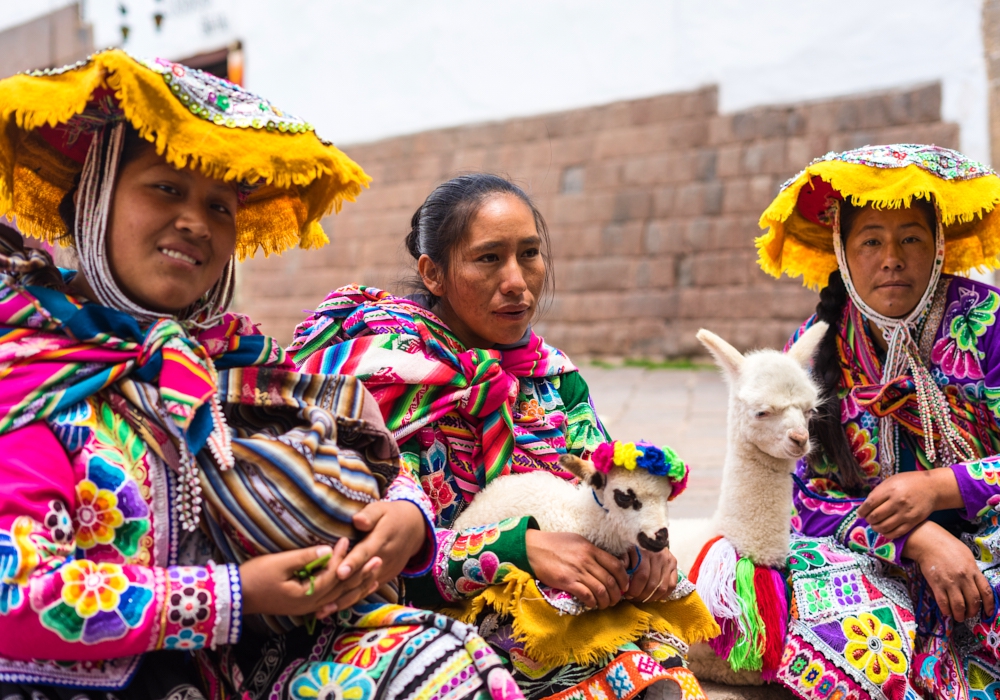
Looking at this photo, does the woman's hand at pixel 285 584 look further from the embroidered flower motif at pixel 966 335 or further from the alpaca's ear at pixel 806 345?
the embroidered flower motif at pixel 966 335

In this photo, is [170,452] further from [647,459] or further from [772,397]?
[772,397]

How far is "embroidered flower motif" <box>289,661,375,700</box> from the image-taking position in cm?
170

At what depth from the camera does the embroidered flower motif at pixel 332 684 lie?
5.57ft

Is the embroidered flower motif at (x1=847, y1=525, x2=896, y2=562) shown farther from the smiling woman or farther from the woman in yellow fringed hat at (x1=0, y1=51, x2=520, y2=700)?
the woman in yellow fringed hat at (x1=0, y1=51, x2=520, y2=700)

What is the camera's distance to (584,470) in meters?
2.14

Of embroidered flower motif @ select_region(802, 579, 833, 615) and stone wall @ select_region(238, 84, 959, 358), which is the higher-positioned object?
stone wall @ select_region(238, 84, 959, 358)

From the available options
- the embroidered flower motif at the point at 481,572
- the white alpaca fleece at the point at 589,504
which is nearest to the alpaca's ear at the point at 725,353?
the white alpaca fleece at the point at 589,504

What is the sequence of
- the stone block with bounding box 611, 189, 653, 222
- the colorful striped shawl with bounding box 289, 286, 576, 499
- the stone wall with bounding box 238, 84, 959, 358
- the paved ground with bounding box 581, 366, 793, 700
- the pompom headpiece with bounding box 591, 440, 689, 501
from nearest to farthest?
1. the pompom headpiece with bounding box 591, 440, 689, 501
2. the colorful striped shawl with bounding box 289, 286, 576, 499
3. the paved ground with bounding box 581, 366, 793, 700
4. the stone wall with bounding box 238, 84, 959, 358
5. the stone block with bounding box 611, 189, 653, 222

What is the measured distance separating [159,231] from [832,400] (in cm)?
219

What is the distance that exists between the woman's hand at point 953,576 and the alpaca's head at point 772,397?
448 mm

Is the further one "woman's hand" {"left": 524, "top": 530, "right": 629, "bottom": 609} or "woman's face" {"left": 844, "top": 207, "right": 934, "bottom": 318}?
"woman's face" {"left": 844, "top": 207, "right": 934, "bottom": 318}

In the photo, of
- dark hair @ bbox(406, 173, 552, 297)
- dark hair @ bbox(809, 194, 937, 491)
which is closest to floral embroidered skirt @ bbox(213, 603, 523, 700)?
dark hair @ bbox(406, 173, 552, 297)

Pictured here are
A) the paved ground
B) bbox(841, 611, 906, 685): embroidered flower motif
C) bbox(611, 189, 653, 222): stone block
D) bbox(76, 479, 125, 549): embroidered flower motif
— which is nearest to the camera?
bbox(76, 479, 125, 549): embroidered flower motif

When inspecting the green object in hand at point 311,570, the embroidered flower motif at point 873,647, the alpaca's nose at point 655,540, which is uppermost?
the green object in hand at point 311,570
